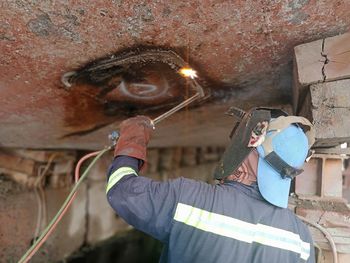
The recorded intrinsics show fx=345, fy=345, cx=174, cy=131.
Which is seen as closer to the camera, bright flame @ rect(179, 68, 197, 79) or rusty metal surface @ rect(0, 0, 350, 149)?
rusty metal surface @ rect(0, 0, 350, 149)

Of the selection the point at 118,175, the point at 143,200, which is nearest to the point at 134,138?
the point at 118,175

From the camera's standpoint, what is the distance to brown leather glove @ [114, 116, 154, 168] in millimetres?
1663

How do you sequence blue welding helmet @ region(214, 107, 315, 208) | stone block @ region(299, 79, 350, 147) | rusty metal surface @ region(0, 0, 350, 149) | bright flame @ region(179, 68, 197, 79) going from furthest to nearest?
bright flame @ region(179, 68, 197, 79)
stone block @ region(299, 79, 350, 147)
blue welding helmet @ region(214, 107, 315, 208)
rusty metal surface @ region(0, 0, 350, 149)

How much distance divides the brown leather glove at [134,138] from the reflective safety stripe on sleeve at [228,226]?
0.39 m

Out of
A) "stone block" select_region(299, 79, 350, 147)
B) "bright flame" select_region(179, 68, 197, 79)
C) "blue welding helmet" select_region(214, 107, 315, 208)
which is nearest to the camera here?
"blue welding helmet" select_region(214, 107, 315, 208)

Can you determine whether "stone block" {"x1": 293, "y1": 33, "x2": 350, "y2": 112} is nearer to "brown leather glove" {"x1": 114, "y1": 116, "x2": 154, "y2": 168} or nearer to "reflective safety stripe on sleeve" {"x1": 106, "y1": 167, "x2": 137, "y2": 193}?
"brown leather glove" {"x1": 114, "y1": 116, "x2": 154, "y2": 168}

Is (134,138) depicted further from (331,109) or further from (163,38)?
(331,109)

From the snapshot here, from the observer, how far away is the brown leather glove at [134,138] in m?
1.66

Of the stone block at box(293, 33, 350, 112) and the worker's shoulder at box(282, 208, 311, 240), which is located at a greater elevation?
the stone block at box(293, 33, 350, 112)

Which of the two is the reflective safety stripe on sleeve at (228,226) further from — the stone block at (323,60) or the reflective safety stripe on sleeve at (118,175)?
the stone block at (323,60)

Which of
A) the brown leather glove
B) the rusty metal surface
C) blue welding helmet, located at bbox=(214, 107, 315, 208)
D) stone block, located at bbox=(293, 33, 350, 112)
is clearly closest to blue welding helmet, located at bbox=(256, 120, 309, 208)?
blue welding helmet, located at bbox=(214, 107, 315, 208)

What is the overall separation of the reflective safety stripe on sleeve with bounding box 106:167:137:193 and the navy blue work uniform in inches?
0.7

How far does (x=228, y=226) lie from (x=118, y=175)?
0.53m

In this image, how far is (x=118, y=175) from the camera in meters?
1.54
